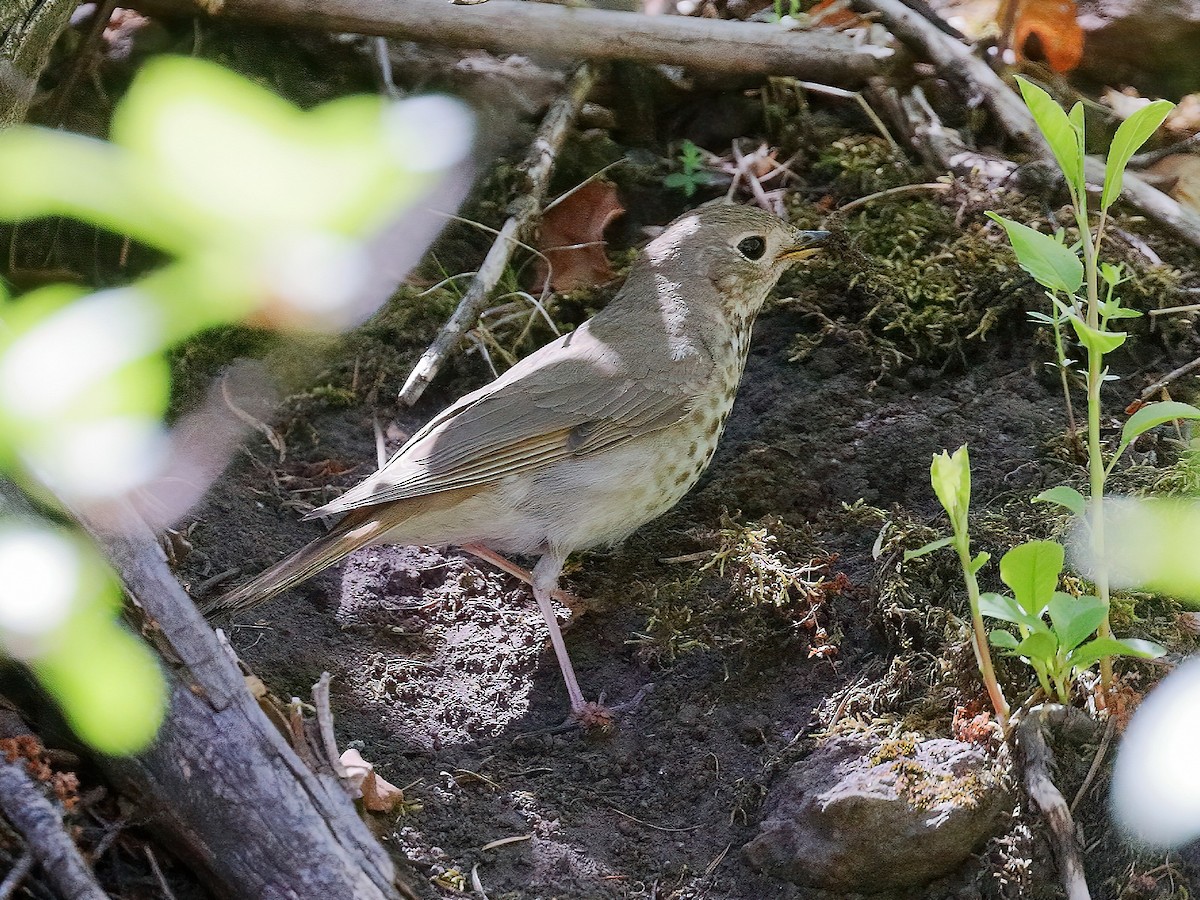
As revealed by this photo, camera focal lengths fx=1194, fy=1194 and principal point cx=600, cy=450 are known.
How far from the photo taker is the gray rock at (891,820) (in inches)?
98.1

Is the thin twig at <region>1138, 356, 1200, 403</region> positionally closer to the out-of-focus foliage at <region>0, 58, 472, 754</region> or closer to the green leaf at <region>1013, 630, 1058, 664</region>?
the green leaf at <region>1013, 630, 1058, 664</region>

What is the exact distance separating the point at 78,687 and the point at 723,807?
4.95ft

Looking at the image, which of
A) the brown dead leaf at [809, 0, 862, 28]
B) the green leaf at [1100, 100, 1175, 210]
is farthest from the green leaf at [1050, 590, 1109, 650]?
the brown dead leaf at [809, 0, 862, 28]

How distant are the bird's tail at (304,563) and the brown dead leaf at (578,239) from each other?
152 cm

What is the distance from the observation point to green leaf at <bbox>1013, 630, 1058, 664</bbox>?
239 centimetres

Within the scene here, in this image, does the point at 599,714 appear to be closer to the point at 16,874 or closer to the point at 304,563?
the point at 304,563

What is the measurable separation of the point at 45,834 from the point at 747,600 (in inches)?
75.1

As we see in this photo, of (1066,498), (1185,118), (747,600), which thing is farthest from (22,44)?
(1185,118)

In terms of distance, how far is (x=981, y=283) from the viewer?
4117 mm

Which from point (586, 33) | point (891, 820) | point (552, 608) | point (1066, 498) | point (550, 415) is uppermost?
point (586, 33)

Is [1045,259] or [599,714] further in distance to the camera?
[599,714]

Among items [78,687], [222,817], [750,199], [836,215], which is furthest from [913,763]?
[750,199]

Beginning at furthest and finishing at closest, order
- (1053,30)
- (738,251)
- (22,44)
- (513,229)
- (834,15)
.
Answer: (834,15) → (1053,30) → (513,229) → (738,251) → (22,44)

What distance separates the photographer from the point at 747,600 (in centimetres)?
341
